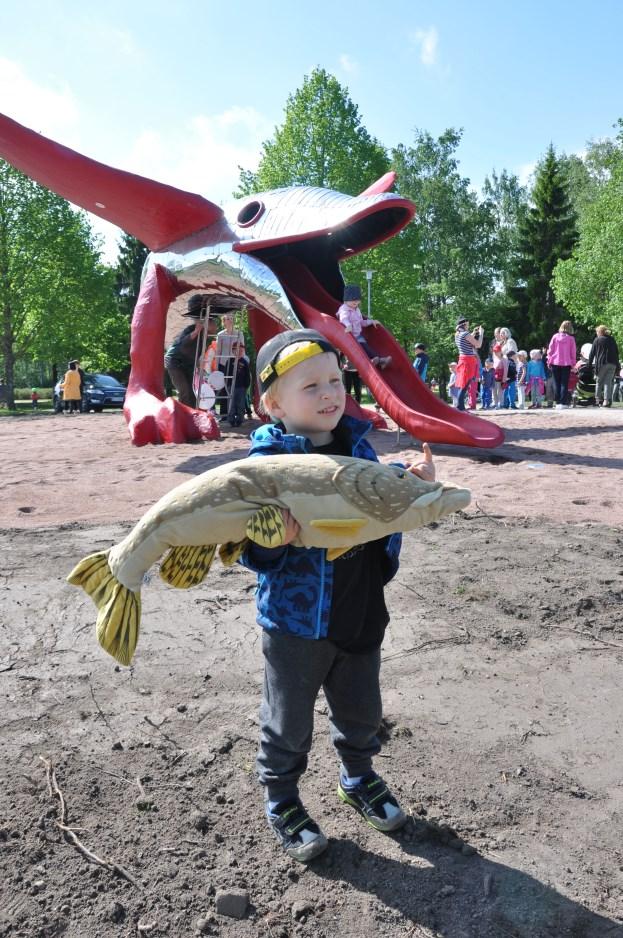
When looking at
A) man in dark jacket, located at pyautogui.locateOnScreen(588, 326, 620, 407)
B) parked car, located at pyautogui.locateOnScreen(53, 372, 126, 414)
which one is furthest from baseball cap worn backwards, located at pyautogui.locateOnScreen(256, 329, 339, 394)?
Answer: parked car, located at pyautogui.locateOnScreen(53, 372, 126, 414)

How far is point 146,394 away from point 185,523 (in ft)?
28.7

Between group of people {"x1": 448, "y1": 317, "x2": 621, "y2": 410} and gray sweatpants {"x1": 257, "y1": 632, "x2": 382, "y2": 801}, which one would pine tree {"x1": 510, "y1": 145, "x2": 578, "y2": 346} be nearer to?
group of people {"x1": 448, "y1": 317, "x2": 621, "y2": 410}

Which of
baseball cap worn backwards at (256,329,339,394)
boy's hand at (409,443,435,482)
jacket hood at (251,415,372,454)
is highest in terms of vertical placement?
baseball cap worn backwards at (256,329,339,394)

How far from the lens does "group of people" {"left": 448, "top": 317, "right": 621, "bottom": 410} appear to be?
13875 millimetres

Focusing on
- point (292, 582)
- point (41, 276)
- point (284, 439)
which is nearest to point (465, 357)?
point (284, 439)

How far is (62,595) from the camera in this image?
3.83 m

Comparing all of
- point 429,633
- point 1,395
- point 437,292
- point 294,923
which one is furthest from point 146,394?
point 437,292

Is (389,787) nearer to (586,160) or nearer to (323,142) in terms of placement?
(323,142)

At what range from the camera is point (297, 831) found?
1901 millimetres

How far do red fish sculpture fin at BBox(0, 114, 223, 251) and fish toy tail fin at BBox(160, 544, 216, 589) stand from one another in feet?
28.5

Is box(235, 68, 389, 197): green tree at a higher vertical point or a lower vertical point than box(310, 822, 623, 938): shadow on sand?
higher

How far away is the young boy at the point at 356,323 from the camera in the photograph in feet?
27.0

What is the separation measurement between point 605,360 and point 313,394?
15.1 m

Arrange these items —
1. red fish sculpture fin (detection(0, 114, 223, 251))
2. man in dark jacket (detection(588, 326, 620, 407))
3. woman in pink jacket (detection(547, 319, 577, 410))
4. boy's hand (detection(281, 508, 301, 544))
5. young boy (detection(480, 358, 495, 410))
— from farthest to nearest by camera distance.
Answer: young boy (detection(480, 358, 495, 410))
man in dark jacket (detection(588, 326, 620, 407))
woman in pink jacket (detection(547, 319, 577, 410))
red fish sculpture fin (detection(0, 114, 223, 251))
boy's hand (detection(281, 508, 301, 544))
